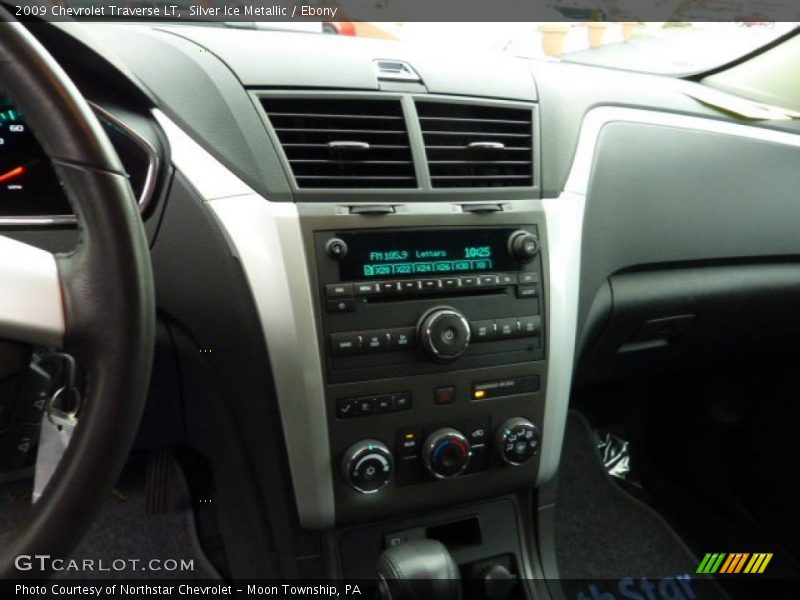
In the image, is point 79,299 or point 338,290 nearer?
point 79,299

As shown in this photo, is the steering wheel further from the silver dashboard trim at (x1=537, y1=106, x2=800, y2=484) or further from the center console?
the silver dashboard trim at (x1=537, y1=106, x2=800, y2=484)

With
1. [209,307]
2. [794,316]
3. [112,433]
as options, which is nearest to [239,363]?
[209,307]

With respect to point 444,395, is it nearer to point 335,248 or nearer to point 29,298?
point 335,248

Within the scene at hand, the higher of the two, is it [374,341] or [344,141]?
[344,141]

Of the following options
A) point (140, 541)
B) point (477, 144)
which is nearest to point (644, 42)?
point (477, 144)

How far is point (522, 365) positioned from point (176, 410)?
53 centimetres

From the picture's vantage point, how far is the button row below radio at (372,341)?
103 cm

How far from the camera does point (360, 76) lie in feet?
3.56

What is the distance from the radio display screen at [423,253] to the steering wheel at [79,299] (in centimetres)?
41

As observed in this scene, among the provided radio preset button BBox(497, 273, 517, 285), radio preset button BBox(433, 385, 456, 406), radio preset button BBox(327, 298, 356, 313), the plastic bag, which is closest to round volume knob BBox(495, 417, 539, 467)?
radio preset button BBox(433, 385, 456, 406)

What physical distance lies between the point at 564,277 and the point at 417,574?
0.49 m

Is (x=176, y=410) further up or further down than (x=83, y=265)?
further down

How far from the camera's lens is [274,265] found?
0.99m

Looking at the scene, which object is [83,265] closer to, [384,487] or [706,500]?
[384,487]
